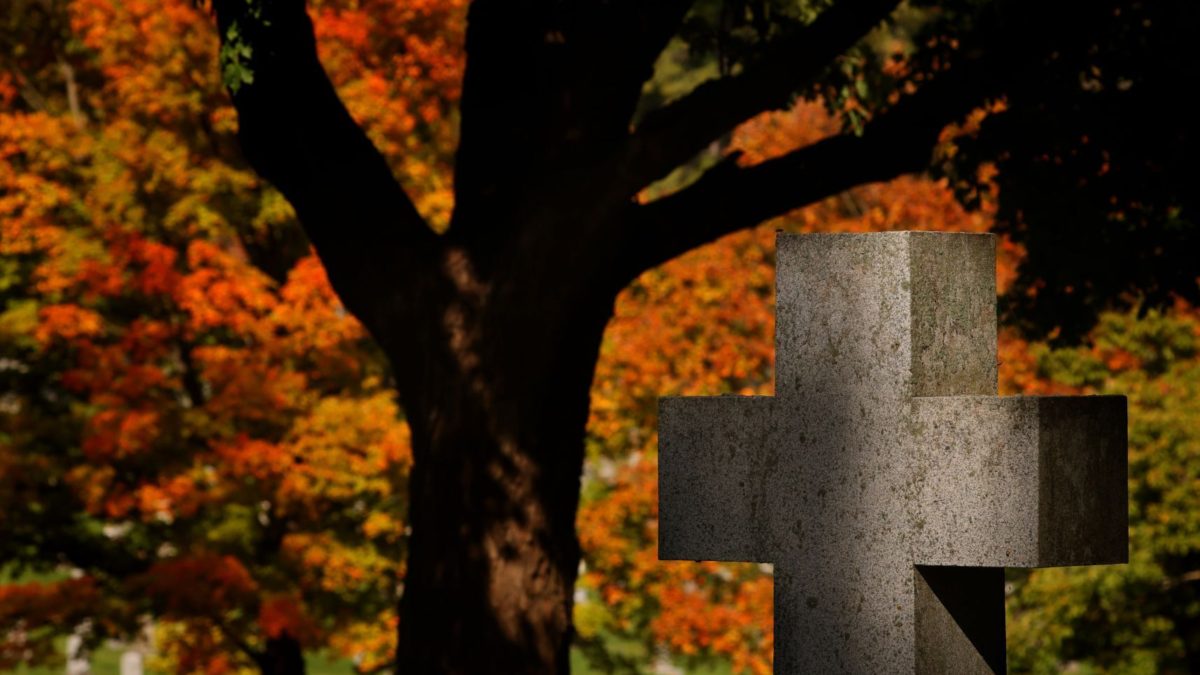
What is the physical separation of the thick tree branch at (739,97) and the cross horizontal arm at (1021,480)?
4.73 meters

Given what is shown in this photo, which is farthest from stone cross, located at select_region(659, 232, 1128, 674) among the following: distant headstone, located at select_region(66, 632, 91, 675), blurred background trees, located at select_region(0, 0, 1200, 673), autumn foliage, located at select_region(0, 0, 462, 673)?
distant headstone, located at select_region(66, 632, 91, 675)

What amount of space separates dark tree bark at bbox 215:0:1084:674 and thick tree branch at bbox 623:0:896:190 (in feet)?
0.04

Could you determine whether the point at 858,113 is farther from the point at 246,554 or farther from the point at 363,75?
the point at 246,554

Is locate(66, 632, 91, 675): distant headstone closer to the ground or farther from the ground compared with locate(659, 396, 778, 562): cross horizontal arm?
closer to the ground

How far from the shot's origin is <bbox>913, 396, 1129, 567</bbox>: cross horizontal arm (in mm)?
4898

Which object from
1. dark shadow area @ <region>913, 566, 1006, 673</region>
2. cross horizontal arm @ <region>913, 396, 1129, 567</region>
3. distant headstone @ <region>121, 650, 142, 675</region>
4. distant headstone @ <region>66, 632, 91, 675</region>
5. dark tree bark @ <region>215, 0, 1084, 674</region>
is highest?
dark tree bark @ <region>215, 0, 1084, 674</region>

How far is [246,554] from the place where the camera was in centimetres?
2177

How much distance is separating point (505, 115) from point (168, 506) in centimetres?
1265

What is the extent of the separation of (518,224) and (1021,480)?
5.34 meters

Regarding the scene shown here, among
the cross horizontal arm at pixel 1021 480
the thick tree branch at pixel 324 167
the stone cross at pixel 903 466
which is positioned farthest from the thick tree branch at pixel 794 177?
the cross horizontal arm at pixel 1021 480

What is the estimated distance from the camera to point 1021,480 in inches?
194

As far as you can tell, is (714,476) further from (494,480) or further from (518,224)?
(518,224)

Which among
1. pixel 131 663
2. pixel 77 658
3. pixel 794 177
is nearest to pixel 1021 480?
pixel 794 177

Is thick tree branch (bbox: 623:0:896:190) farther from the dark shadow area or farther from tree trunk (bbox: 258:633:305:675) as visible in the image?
tree trunk (bbox: 258:633:305:675)
